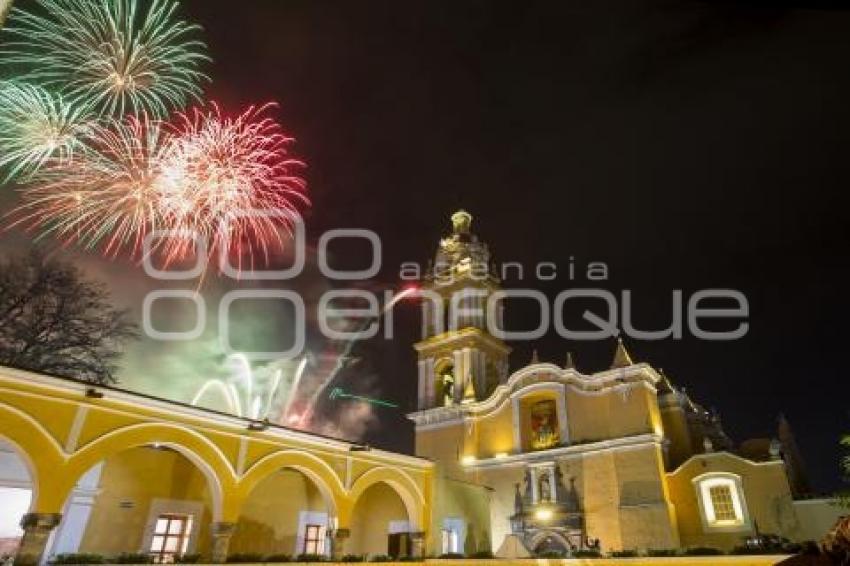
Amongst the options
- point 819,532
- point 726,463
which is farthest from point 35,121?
point 819,532

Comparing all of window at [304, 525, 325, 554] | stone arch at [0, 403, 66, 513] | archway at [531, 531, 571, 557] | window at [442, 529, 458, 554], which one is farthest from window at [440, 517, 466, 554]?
stone arch at [0, 403, 66, 513]

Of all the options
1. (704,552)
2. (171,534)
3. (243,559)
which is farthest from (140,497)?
(704,552)

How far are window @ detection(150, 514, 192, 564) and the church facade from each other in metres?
8.92

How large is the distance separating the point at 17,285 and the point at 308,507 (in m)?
16.2

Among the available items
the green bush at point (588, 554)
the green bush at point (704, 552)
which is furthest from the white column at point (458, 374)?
the green bush at point (704, 552)

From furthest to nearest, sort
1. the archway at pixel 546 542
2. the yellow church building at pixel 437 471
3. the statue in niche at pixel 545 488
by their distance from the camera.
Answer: the statue in niche at pixel 545 488 < the archway at pixel 546 542 < the yellow church building at pixel 437 471

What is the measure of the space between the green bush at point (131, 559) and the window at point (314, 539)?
693cm

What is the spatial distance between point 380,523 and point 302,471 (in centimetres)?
686

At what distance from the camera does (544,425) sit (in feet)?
96.9

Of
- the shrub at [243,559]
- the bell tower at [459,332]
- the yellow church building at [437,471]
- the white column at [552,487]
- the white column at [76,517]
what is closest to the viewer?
the yellow church building at [437,471]

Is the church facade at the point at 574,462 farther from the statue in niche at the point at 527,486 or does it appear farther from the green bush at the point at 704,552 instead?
the green bush at the point at 704,552

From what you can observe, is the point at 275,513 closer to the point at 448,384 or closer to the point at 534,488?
the point at 534,488

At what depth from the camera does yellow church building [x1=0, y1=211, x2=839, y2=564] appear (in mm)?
12578

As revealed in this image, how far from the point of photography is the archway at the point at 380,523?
70.5ft
